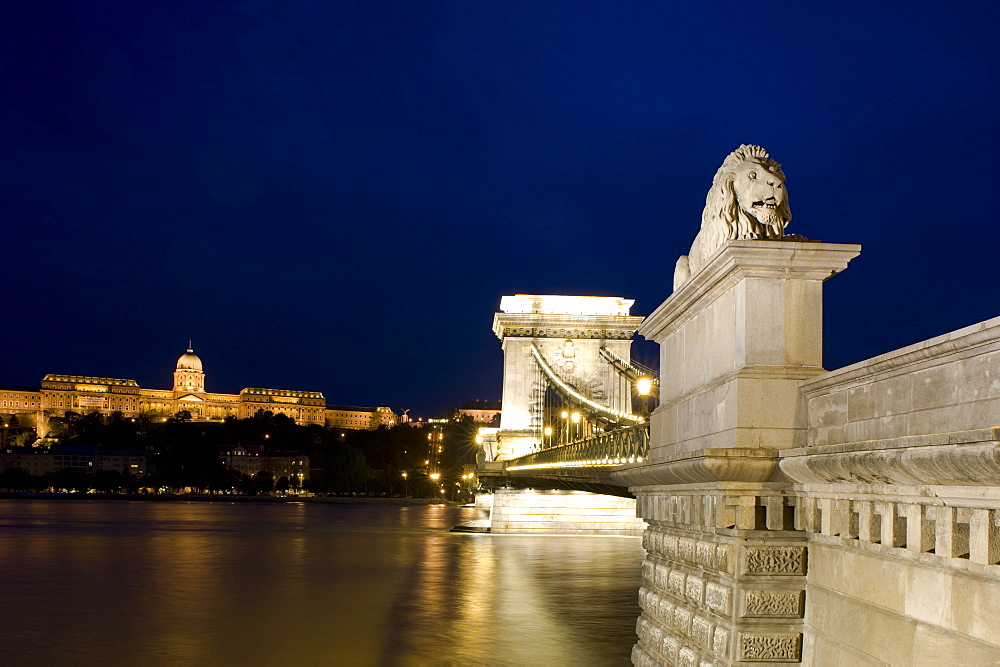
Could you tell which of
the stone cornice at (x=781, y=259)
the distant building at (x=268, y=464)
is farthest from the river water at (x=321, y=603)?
the distant building at (x=268, y=464)

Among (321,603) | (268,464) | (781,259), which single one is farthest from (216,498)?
(781,259)

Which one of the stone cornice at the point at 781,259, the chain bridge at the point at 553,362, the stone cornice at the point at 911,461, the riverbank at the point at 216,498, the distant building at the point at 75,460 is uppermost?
the chain bridge at the point at 553,362

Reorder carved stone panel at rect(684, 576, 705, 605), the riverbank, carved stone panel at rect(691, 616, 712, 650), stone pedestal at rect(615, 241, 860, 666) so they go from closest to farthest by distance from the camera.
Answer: stone pedestal at rect(615, 241, 860, 666)
carved stone panel at rect(691, 616, 712, 650)
carved stone panel at rect(684, 576, 705, 605)
the riverbank

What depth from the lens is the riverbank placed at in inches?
5861

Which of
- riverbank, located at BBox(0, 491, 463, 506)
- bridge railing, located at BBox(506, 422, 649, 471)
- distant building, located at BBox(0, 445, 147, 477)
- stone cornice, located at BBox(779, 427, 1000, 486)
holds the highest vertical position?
bridge railing, located at BBox(506, 422, 649, 471)

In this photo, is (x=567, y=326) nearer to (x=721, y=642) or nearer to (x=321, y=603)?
(x=321, y=603)

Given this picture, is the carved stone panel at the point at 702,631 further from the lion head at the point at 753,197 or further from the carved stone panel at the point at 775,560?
the lion head at the point at 753,197

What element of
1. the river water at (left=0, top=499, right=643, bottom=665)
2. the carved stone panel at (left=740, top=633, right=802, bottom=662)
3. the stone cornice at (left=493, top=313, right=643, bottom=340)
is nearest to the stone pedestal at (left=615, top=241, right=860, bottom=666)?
the carved stone panel at (left=740, top=633, right=802, bottom=662)

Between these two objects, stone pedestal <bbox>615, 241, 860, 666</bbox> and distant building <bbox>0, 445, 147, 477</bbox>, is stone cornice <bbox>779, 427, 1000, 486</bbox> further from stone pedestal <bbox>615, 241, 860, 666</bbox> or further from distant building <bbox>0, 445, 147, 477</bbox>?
distant building <bbox>0, 445, 147, 477</bbox>

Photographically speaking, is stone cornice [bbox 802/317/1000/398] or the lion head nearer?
stone cornice [bbox 802/317/1000/398]

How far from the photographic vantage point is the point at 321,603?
2552 centimetres

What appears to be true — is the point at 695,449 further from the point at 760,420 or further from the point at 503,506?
the point at 503,506

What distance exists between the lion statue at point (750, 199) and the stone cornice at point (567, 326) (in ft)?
138

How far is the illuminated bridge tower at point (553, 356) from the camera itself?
5209 cm
